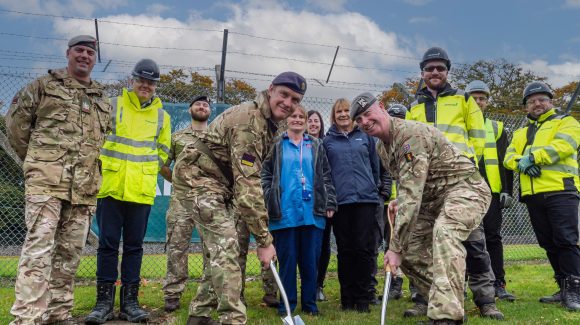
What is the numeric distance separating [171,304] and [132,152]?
160 centimetres

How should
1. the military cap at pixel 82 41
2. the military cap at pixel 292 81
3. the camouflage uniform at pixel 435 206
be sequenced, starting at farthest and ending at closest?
the military cap at pixel 82 41 < the camouflage uniform at pixel 435 206 < the military cap at pixel 292 81

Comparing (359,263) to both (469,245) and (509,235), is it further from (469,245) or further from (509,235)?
(509,235)

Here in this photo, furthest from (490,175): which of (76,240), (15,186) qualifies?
(15,186)

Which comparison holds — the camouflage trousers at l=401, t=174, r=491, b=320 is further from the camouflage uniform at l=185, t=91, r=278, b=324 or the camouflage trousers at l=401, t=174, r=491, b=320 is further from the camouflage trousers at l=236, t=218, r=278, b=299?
the camouflage trousers at l=236, t=218, r=278, b=299

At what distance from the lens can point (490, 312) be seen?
4.81 meters

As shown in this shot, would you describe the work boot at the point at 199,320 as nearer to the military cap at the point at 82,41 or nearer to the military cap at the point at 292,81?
the military cap at the point at 292,81

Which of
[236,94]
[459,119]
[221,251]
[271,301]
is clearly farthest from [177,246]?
[236,94]

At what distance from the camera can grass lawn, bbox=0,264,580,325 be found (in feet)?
15.5

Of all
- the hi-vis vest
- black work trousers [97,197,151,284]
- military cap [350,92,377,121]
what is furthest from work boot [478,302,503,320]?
black work trousers [97,197,151,284]

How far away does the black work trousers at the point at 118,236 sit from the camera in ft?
16.4

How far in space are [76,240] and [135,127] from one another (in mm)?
1274

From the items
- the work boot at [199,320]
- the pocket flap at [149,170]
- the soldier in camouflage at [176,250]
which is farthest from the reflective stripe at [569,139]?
the pocket flap at [149,170]

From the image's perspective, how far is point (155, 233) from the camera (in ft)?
29.2

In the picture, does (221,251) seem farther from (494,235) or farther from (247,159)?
(494,235)
